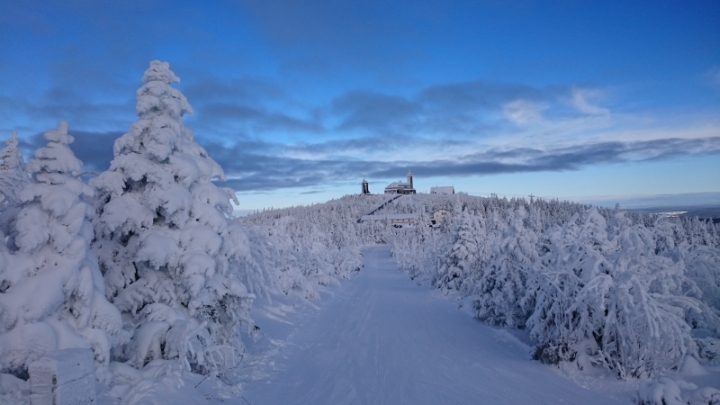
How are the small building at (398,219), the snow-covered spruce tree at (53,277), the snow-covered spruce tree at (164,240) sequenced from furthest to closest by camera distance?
the small building at (398,219)
the snow-covered spruce tree at (164,240)
the snow-covered spruce tree at (53,277)

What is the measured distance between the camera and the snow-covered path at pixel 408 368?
30.2 feet

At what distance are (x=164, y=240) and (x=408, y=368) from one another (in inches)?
272

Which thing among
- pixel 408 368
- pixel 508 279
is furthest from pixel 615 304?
pixel 508 279

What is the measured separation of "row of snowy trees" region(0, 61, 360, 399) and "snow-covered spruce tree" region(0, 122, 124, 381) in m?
0.02

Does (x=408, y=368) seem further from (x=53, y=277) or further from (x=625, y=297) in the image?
(x=53, y=277)

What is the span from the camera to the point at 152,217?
9922 mm

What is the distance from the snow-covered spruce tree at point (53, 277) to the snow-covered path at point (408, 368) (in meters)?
3.34

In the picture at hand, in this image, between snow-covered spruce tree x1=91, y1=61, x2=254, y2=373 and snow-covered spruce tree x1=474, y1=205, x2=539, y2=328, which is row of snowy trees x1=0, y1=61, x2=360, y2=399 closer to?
snow-covered spruce tree x1=91, y1=61, x2=254, y2=373

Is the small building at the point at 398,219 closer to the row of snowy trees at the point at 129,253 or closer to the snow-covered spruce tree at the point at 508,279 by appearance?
the snow-covered spruce tree at the point at 508,279

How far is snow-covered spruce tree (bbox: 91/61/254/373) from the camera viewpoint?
914cm

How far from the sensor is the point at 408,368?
11.5 meters

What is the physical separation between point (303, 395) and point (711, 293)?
11.5 m

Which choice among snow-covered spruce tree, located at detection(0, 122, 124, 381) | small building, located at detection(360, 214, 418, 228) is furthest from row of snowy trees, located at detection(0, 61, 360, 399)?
small building, located at detection(360, 214, 418, 228)

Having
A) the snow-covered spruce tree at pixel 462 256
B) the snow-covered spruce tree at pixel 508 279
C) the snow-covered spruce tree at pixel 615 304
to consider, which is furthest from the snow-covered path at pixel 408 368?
the snow-covered spruce tree at pixel 462 256
